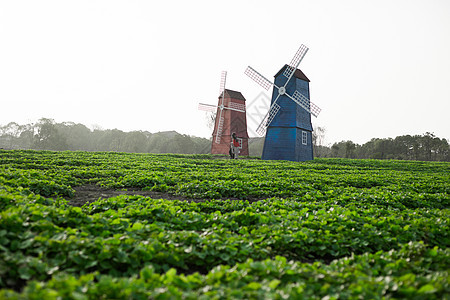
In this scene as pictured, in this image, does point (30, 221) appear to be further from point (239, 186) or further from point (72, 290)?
point (239, 186)

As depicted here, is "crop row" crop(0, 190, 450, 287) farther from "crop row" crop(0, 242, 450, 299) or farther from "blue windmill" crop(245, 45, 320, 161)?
"blue windmill" crop(245, 45, 320, 161)

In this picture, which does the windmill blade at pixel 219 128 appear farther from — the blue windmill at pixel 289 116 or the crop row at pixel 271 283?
the crop row at pixel 271 283

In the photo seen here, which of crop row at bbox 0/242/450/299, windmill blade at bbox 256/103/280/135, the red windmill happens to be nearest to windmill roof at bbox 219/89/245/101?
the red windmill

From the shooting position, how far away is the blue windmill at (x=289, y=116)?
31.3 m

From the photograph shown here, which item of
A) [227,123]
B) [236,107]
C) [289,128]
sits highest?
[236,107]

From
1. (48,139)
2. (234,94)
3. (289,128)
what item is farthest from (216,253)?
(48,139)

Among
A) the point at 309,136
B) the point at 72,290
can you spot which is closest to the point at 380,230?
the point at 72,290

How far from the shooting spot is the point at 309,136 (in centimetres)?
3384

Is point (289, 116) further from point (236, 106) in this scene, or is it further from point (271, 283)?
point (271, 283)

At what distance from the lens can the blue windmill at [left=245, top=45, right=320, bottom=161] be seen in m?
31.3

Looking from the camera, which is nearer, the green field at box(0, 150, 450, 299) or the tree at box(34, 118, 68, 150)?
the green field at box(0, 150, 450, 299)

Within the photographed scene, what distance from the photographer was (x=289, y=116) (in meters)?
31.4

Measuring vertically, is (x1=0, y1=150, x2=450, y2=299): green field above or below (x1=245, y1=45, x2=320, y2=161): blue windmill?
below

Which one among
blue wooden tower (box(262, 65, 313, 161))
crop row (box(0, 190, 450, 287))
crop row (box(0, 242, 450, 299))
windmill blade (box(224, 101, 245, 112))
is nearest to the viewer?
crop row (box(0, 242, 450, 299))
